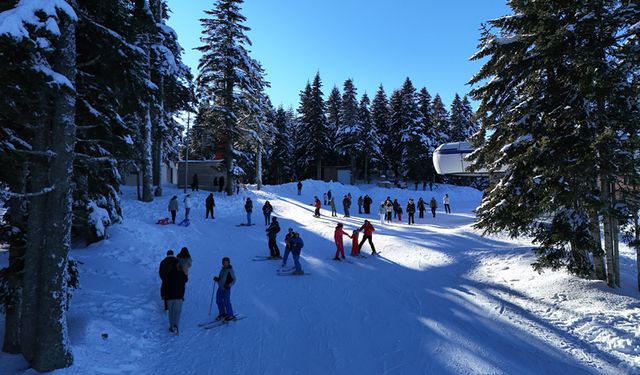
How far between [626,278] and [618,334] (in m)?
4.37

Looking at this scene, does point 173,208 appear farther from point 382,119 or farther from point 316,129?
point 382,119

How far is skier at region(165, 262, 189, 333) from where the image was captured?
808 cm

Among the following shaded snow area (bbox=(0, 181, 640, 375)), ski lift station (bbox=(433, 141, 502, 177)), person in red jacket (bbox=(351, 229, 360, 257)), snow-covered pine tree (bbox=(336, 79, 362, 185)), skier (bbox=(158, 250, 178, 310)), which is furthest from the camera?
snow-covered pine tree (bbox=(336, 79, 362, 185))

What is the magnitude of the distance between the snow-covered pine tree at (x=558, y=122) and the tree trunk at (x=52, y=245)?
405 inches

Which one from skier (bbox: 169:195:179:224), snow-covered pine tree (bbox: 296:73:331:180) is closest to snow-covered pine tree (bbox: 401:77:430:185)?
snow-covered pine tree (bbox: 296:73:331:180)

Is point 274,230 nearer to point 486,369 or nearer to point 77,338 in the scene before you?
point 77,338

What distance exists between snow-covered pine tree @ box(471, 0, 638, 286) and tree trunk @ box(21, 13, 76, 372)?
1028 centimetres

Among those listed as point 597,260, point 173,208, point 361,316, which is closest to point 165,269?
point 361,316

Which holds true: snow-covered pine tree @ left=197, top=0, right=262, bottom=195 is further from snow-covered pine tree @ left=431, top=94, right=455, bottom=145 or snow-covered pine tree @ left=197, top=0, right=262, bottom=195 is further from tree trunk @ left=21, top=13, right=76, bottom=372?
snow-covered pine tree @ left=431, top=94, right=455, bottom=145

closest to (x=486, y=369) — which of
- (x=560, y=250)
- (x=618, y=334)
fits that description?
(x=618, y=334)

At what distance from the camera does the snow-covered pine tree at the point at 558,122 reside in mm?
8891

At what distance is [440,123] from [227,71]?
36.0 m

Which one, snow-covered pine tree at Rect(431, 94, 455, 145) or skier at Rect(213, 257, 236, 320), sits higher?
snow-covered pine tree at Rect(431, 94, 455, 145)

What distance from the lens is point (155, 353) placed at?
7.30 m
